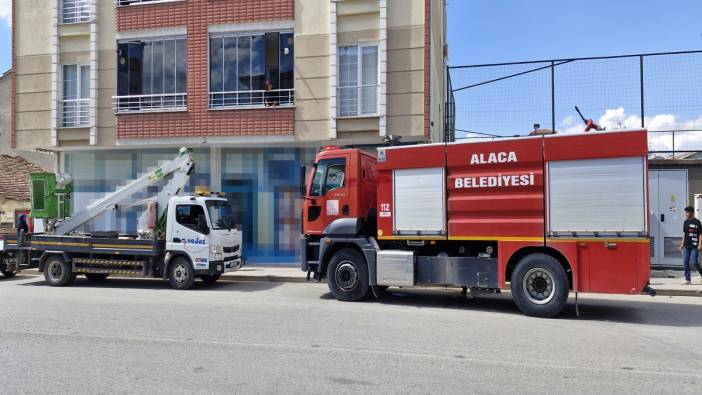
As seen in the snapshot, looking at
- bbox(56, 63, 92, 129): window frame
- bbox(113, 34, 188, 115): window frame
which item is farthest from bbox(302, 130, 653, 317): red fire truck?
bbox(56, 63, 92, 129): window frame

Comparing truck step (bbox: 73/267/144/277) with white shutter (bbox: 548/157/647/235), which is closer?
white shutter (bbox: 548/157/647/235)

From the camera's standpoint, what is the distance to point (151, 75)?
17.4 meters

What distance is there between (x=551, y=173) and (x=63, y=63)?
1677 centimetres

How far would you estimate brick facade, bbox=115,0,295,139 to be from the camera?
639 inches

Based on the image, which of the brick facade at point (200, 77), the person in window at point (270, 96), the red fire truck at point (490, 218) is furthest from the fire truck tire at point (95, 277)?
the person in window at point (270, 96)

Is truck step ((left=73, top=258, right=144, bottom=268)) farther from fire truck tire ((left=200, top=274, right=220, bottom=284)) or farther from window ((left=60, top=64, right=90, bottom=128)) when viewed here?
window ((left=60, top=64, right=90, bottom=128))

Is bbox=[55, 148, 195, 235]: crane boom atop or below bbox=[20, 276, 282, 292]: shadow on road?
atop

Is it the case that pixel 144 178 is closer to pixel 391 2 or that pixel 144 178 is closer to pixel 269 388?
pixel 391 2

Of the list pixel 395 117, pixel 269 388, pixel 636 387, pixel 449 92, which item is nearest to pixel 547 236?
pixel 636 387

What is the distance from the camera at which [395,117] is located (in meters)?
15.4

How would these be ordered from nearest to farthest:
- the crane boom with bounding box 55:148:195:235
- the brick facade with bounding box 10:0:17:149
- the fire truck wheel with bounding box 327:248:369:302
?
the fire truck wheel with bounding box 327:248:369:302 < the crane boom with bounding box 55:148:195:235 < the brick facade with bounding box 10:0:17:149

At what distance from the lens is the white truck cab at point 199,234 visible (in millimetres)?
11844

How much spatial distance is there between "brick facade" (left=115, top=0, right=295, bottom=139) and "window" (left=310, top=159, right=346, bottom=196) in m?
5.69

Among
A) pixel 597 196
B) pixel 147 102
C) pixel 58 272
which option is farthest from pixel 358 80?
pixel 58 272
